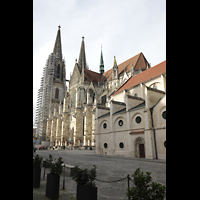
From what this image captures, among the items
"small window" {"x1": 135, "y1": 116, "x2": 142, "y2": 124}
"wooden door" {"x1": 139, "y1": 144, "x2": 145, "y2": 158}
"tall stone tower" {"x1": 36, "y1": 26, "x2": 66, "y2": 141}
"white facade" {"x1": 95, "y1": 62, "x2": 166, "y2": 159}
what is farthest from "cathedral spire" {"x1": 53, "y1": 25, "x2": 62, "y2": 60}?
"wooden door" {"x1": 139, "y1": 144, "x2": 145, "y2": 158}

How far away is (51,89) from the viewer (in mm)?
50531

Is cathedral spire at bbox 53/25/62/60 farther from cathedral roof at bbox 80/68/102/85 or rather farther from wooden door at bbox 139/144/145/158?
→ wooden door at bbox 139/144/145/158

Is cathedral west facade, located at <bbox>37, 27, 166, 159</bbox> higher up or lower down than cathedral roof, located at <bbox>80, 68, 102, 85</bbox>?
lower down

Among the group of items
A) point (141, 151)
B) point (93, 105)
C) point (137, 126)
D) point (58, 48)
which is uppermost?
point (58, 48)

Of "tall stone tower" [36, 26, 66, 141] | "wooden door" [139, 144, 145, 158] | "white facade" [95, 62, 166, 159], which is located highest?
"tall stone tower" [36, 26, 66, 141]

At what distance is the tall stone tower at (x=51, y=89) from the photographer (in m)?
48.9

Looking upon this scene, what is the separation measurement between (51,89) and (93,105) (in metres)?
24.2

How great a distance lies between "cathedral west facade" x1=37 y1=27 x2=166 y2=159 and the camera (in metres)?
17.8

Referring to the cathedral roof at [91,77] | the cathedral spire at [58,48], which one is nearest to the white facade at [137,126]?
the cathedral roof at [91,77]

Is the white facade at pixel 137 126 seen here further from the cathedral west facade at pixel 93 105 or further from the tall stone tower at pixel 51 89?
the tall stone tower at pixel 51 89

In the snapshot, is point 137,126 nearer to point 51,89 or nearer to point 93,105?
point 93,105

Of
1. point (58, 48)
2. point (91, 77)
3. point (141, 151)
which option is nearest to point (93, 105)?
point (91, 77)
